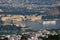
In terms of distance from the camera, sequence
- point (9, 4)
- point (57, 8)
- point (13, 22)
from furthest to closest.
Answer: point (9, 4) → point (57, 8) → point (13, 22)

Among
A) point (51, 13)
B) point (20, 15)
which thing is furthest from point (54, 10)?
point (20, 15)

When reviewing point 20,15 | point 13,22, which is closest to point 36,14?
point 20,15

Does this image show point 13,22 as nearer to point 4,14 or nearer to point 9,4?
point 4,14

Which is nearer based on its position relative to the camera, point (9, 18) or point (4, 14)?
point (9, 18)

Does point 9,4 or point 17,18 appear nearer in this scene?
point 17,18

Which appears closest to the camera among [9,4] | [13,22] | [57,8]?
[13,22]

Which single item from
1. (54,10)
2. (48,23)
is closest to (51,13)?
(54,10)

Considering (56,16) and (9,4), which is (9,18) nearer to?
(56,16)

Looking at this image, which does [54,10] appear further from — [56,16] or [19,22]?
[19,22]
